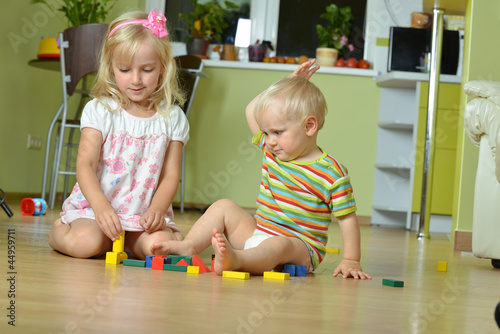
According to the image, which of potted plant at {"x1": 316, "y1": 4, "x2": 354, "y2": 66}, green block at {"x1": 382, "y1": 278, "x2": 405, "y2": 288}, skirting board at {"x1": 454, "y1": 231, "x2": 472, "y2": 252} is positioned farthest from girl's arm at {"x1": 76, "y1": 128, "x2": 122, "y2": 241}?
potted plant at {"x1": 316, "y1": 4, "x2": 354, "y2": 66}

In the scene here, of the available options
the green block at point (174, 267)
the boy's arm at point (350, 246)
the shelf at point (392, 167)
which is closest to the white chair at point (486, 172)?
the boy's arm at point (350, 246)

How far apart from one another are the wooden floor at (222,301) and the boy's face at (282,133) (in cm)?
28

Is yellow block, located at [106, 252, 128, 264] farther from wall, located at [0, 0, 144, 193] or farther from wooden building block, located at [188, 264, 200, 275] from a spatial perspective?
wall, located at [0, 0, 144, 193]

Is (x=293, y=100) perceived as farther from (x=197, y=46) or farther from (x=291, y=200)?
(x=197, y=46)

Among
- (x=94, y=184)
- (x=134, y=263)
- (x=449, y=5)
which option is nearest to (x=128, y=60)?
(x=94, y=184)

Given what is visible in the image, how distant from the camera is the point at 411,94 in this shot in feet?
14.0

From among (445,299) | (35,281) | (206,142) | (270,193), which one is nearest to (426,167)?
(206,142)

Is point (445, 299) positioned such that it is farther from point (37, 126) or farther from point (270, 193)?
point (37, 126)

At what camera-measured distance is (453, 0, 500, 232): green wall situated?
8.74 feet

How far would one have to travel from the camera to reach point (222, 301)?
1.03 meters

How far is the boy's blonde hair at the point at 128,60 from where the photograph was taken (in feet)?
5.69

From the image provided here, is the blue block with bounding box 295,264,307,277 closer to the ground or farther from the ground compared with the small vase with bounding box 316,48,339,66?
closer to the ground

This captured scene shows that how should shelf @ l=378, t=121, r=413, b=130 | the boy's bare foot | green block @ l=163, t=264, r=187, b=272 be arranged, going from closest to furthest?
the boy's bare foot
green block @ l=163, t=264, r=187, b=272
shelf @ l=378, t=121, r=413, b=130

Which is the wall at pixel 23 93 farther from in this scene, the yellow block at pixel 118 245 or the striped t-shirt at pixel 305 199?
the striped t-shirt at pixel 305 199
